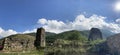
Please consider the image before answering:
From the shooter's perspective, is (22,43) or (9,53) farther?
(22,43)

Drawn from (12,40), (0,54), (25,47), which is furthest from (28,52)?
(0,54)

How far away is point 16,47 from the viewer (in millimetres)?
174625

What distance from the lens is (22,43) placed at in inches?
7165

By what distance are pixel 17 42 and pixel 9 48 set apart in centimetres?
1400

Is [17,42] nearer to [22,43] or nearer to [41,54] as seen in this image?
[22,43]

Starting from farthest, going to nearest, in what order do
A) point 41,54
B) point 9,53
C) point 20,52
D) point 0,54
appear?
point 41,54 → point 20,52 → point 9,53 → point 0,54

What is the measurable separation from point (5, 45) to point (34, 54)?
26.8 metres

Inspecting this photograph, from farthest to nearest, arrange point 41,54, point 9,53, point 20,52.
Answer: point 41,54
point 20,52
point 9,53

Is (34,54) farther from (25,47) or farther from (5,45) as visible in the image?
(5,45)

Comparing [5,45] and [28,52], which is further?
[28,52]

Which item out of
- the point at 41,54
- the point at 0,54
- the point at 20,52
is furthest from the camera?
the point at 41,54

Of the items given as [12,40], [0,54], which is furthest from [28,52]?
[0,54]

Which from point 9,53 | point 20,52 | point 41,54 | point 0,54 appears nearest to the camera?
point 0,54

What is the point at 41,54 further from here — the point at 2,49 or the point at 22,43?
the point at 2,49
